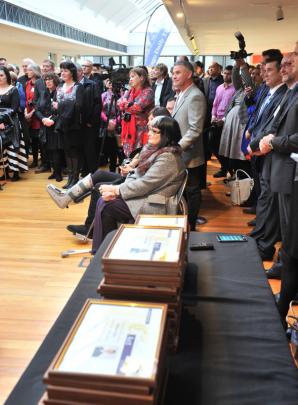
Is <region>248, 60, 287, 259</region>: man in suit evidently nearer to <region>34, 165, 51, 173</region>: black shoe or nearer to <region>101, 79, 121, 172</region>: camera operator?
<region>101, 79, 121, 172</region>: camera operator

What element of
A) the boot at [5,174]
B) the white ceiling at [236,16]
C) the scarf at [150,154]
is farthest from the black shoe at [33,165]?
the scarf at [150,154]

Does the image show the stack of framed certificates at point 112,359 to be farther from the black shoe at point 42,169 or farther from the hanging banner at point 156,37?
the hanging banner at point 156,37

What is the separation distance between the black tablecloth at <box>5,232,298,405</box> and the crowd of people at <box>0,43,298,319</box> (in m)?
0.67

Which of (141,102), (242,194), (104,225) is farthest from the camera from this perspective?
(242,194)

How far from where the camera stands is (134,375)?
73 centimetres

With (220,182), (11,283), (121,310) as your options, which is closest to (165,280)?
(121,310)

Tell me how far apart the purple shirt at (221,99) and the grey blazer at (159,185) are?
3523 mm

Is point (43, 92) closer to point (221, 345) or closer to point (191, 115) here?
point (191, 115)

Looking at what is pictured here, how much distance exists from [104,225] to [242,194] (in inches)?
84.5

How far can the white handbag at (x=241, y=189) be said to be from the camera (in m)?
4.47


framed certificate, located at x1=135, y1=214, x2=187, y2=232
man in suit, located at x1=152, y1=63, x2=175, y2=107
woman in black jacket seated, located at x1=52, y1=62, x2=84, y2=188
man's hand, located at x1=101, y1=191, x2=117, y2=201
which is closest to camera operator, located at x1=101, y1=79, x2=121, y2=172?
woman in black jacket seated, located at x1=52, y1=62, x2=84, y2=188

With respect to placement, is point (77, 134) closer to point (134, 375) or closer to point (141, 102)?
point (141, 102)

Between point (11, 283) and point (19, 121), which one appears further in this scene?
point (19, 121)

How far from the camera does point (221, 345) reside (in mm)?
1062
